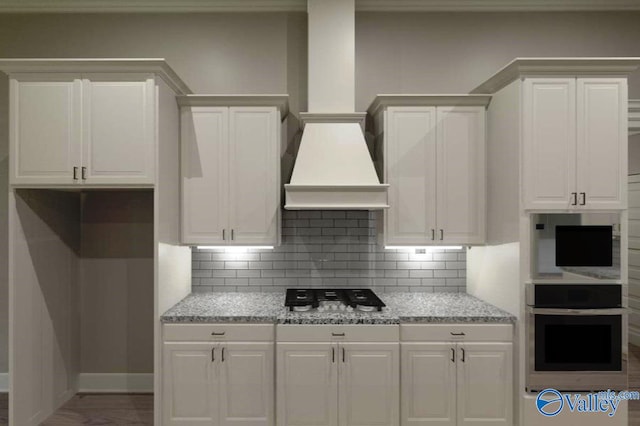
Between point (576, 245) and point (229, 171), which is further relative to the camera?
point (229, 171)

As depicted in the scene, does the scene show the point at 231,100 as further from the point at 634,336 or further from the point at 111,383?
the point at 634,336

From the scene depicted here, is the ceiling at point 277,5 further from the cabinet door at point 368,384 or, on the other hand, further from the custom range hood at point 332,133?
the cabinet door at point 368,384

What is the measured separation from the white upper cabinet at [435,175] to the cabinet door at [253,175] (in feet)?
2.94

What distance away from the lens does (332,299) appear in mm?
3072

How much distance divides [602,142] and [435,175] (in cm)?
109

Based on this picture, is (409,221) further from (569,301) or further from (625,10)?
(625,10)

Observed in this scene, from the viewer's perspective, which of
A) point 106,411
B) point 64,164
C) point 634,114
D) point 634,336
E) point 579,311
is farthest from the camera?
point 634,336

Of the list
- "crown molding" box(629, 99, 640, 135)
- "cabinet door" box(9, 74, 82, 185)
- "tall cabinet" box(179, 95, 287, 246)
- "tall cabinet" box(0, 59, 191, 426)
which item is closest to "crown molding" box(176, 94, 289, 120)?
"tall cabinet" box(179, 95, 287, 246)

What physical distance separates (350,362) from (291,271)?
3.41ft

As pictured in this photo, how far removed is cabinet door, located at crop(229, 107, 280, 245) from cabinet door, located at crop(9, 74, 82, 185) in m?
1.06

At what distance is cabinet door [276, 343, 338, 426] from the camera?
2664mm

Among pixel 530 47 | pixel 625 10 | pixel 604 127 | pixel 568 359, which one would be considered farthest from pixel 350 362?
pixel 625 10

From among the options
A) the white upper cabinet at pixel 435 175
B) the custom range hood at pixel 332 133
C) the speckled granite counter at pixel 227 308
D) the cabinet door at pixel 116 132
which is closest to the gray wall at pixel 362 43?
the custom range hood at pixel 332 133

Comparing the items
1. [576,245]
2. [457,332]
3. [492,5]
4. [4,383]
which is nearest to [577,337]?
[576,245]
